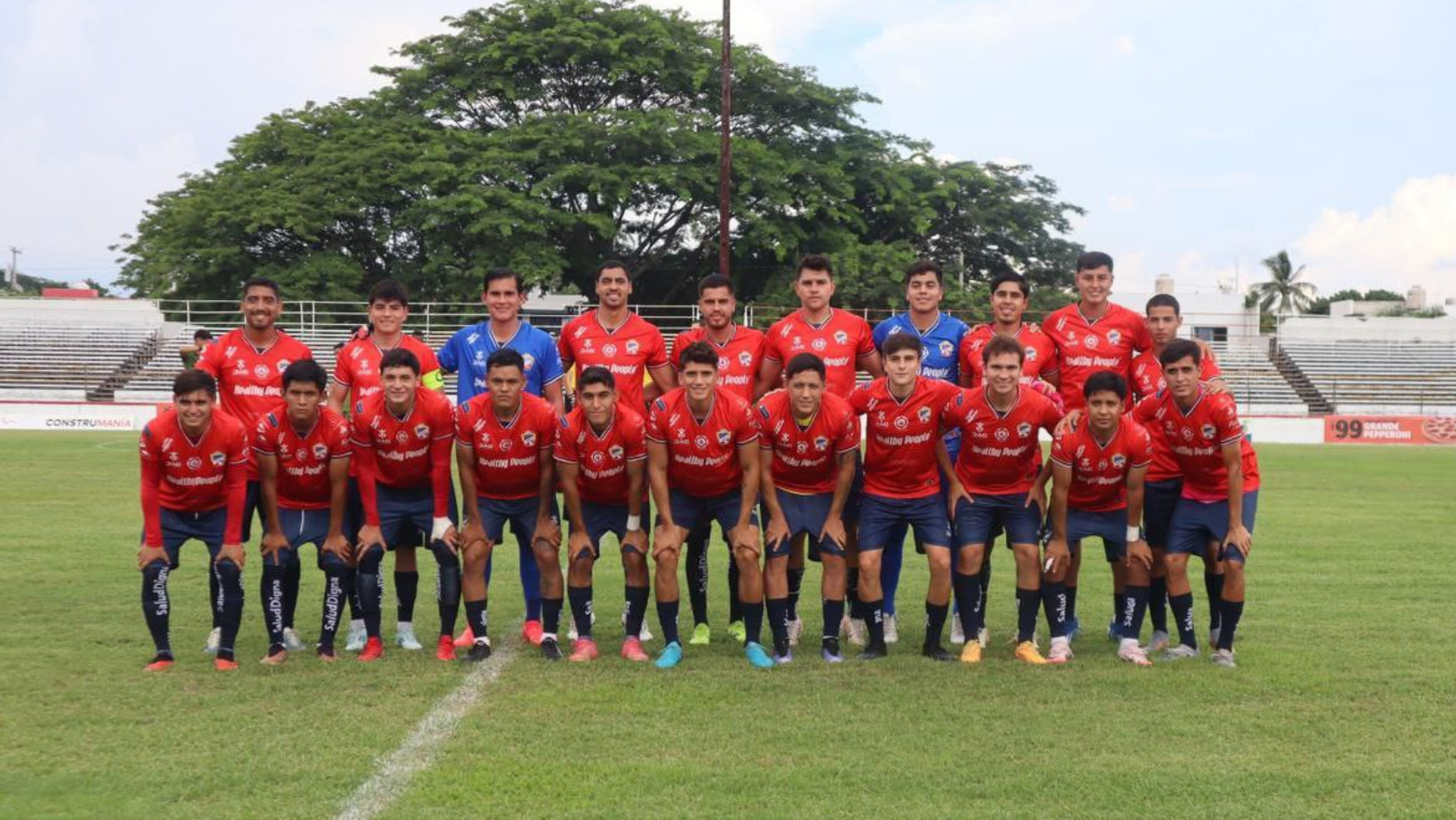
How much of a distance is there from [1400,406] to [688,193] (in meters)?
22.8

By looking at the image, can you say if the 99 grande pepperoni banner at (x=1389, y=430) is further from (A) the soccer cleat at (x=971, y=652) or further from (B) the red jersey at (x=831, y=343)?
(A) the soccer cleat at (x=971, y=652)

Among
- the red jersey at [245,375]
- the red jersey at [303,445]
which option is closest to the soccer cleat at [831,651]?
the red jersey at [303,445]

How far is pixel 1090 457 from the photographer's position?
6.51 m

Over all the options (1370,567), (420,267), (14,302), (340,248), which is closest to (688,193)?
(420,267)

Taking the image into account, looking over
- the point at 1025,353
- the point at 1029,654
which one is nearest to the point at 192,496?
the point at 1029,654

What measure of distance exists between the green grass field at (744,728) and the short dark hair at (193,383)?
1.42m

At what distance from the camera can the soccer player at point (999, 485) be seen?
6488mm

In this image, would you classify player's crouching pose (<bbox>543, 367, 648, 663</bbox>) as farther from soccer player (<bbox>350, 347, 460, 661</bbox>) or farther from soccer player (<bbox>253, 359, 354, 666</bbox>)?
soccer player (<bbox>253, 359, 354, 666</bbox>)

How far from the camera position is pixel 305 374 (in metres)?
6.30

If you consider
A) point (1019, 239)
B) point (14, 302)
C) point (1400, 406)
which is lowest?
point (1400, 406)

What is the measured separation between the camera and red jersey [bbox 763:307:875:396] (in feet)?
23.5

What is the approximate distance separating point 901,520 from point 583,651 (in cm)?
190

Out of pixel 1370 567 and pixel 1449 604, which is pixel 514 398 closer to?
pixel 1449 604

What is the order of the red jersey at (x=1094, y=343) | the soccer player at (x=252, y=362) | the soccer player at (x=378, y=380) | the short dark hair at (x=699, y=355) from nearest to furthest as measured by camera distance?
the short dark hair at (x=699, y=355), the soccer player at (x=378, y=380), the soccer player at (x=252, y=362), the red jersey at (x=1094, y=343)
